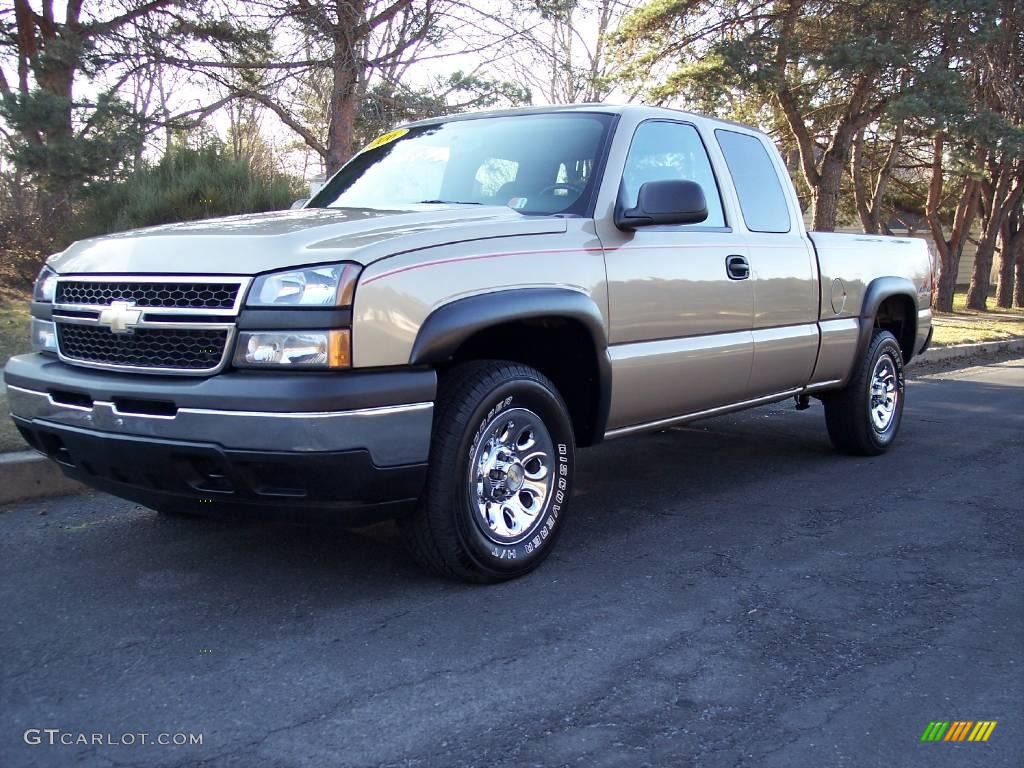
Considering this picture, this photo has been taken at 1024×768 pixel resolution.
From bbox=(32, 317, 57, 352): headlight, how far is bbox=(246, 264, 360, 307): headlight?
3.73 feet

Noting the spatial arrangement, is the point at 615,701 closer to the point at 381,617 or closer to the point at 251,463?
the point at 381,617

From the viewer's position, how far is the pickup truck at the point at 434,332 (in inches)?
137

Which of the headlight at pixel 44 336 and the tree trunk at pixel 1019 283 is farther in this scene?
the tree trunk at pixel 1019 283

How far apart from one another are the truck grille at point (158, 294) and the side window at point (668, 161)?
1.98 meters

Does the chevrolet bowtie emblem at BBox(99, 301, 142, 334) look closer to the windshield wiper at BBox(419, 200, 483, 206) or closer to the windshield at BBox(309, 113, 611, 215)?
the windshield at BBox(309, 113, 611, 215)

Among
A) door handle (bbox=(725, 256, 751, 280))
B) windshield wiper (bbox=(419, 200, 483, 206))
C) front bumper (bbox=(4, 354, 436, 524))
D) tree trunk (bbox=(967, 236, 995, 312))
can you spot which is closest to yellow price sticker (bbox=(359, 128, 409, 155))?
windshield wiper (bbox=(419, 200, 483, 206))

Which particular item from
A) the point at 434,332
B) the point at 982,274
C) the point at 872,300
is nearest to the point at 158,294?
the point at 434,332

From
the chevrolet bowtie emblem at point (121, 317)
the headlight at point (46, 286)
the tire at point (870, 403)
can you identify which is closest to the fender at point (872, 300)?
the tire at point (870, 403)

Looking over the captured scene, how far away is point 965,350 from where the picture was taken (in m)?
14.0

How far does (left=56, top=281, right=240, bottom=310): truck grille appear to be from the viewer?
11.7ft

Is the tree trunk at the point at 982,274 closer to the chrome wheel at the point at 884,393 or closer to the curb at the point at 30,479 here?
the chrome wheel at the point at 884,393

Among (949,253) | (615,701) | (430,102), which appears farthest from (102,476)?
(949,253)

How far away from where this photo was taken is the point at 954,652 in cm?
354

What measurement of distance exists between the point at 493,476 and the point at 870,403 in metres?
3.62
